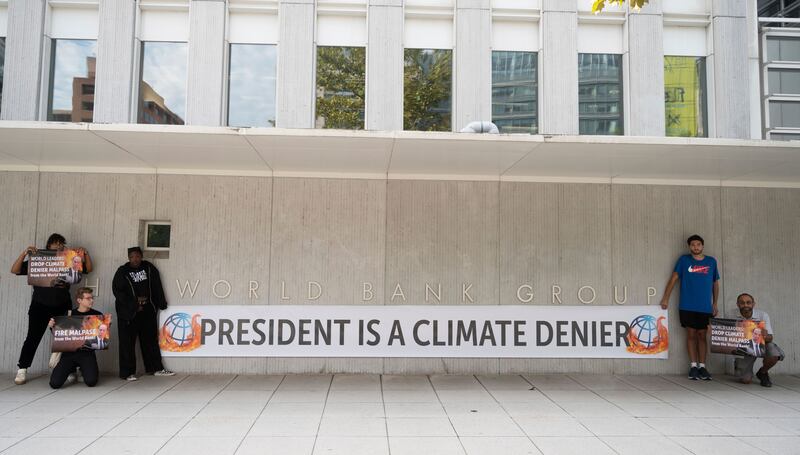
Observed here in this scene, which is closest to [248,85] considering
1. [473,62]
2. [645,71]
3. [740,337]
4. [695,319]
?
[473,62]

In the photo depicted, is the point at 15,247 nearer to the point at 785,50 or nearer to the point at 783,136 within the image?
the point at 783,136

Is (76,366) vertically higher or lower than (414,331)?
lower

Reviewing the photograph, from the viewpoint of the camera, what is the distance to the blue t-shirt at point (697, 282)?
332 inches

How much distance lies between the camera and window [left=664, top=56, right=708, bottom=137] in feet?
30.8

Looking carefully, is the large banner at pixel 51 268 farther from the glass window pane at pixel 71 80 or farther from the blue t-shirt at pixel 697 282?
the blue t-shirt at pixel 697 282

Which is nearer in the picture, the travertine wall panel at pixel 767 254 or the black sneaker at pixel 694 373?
the black sneaker at pixel 694 373

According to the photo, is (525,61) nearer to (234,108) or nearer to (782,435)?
(234,108)

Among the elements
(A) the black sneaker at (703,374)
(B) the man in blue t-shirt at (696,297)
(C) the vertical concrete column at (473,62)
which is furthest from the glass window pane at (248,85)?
(A) the black sneaker at (703,374)

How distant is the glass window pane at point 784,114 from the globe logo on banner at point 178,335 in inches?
401

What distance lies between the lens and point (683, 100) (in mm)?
9375

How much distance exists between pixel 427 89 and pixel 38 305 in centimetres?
685

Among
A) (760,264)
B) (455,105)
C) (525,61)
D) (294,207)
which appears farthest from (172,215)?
(760,264)

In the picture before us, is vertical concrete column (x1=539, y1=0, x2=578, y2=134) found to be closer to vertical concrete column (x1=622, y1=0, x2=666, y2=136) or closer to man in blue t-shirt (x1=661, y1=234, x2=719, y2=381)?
vertical concrete column (x1=622, y1=0, x2=666, y2=136)

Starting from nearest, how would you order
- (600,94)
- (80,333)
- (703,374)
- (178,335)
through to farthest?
(80,333) → (178,335) → (703,374) → (600,94)
